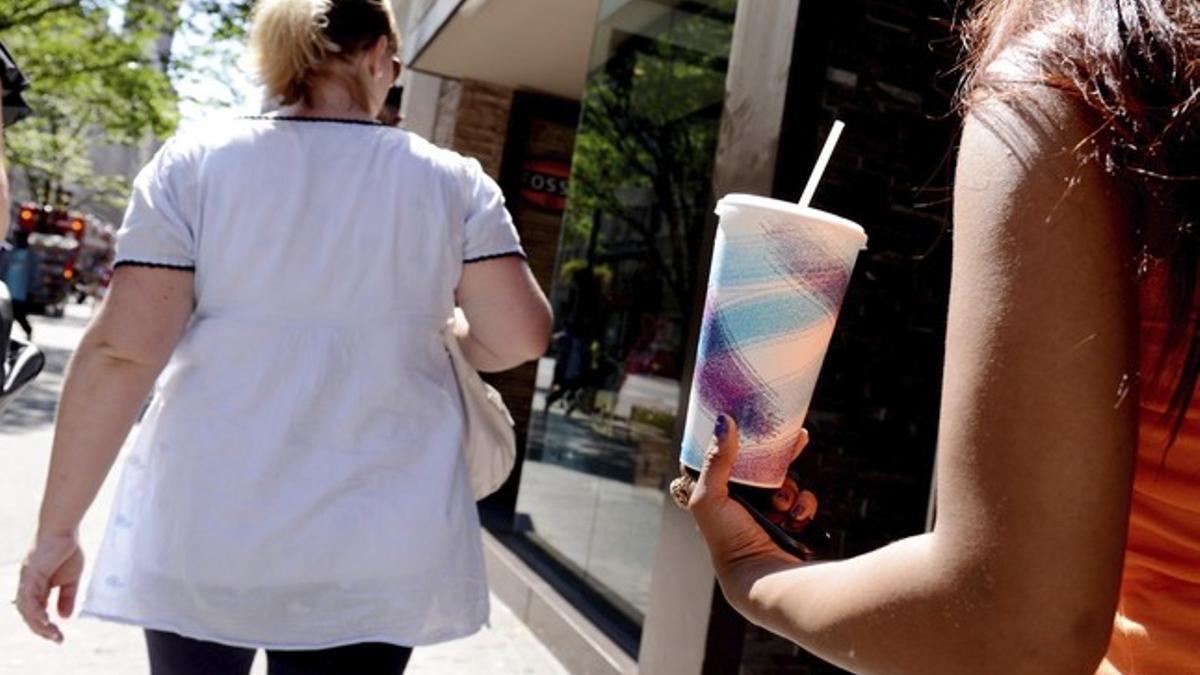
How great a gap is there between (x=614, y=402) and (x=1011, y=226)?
5.58 m

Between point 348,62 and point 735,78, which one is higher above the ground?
point 735,78

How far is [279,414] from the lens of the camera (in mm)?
1985

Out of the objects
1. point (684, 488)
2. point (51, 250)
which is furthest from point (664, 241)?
point (51, 250)

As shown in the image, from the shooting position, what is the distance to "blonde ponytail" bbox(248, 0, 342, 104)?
216 cm

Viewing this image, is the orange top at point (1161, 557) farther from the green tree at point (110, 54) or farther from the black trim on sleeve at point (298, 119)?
the green tree at point (110, 54)

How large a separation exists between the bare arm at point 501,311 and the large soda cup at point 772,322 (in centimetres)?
102

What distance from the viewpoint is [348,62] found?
2.20 meters

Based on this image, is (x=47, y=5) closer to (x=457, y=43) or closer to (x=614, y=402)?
(x=457, y=43)

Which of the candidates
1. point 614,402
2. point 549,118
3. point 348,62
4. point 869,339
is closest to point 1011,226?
point 348,62

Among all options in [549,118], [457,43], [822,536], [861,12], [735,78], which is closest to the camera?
[822,536]

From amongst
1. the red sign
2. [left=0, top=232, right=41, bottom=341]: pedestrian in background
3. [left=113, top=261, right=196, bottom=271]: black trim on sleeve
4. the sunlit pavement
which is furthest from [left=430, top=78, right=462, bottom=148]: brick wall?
[left=0, top=232, right=41, bottom=341]: pedestrian in background

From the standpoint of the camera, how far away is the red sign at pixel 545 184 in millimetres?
9703

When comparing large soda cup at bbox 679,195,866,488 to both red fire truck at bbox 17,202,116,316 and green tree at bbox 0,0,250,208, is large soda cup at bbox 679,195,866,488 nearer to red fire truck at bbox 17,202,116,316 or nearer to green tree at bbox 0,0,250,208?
green tree at bbox 0,0,250,208

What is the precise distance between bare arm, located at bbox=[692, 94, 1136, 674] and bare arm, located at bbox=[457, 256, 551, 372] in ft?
4.34
